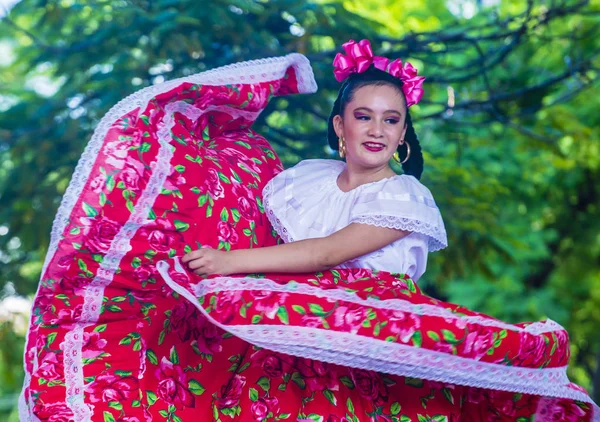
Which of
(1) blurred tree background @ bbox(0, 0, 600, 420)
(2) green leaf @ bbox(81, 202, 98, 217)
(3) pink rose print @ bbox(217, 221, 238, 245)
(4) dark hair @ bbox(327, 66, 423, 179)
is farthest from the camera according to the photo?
(1) blurred tree background @ bbox(0, 0, 600, 420)

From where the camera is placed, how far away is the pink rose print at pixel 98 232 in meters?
1.91

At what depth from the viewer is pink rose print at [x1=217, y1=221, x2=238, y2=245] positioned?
83.7 inches

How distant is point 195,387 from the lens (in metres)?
2.03

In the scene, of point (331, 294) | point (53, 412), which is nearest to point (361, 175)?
point (331, 294)

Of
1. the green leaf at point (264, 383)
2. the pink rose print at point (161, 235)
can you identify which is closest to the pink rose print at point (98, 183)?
the pink rose print at point (161, 235)

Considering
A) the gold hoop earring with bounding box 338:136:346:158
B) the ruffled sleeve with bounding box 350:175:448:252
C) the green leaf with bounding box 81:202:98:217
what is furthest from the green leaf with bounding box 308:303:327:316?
the gold hoop earring with bounding box 338:136:346:158

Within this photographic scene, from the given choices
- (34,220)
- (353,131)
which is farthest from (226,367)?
(34,220)

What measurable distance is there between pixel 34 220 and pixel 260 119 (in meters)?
1.51

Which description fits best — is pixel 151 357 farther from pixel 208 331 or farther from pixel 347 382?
pixel 347 382

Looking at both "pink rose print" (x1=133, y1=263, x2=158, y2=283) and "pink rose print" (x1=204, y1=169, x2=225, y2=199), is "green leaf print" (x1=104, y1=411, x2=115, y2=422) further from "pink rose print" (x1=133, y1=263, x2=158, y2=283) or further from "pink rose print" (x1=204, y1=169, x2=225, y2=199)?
"pink rose print" (x1=204, y1=169, x2=225, y2=199)

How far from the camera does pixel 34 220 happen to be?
4.57 m

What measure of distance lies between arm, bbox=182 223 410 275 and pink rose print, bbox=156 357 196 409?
27 centimetres

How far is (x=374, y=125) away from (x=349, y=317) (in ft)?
2.29

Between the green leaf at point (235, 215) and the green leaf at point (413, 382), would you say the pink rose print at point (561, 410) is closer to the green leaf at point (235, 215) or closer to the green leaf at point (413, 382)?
the green leaf at point (413, 382)
